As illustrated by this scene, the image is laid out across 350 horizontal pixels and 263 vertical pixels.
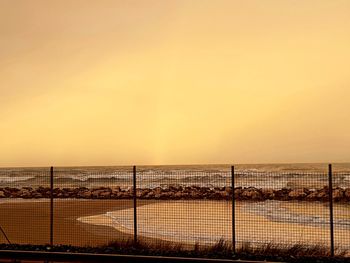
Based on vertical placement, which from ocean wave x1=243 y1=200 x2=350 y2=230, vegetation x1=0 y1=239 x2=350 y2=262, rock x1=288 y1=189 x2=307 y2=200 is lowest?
ocean wave x1=243 y1=200 x2=350 y2=230

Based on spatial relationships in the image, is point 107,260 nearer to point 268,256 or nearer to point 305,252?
point 268,256

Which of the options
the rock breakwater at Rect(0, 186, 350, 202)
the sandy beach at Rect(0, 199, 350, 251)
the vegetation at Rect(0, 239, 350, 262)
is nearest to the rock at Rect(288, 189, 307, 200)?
the rock breakwater at Rect(0, 186, 350, 202)

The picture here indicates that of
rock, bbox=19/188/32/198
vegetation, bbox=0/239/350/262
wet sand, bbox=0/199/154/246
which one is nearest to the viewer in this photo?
vegetation, bbox=0/239/350/262

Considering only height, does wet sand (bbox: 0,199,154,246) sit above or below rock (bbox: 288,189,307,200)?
below

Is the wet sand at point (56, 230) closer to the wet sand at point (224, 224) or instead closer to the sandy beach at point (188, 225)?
the sandy beach at point (188, 225)

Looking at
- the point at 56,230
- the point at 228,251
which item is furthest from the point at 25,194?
the point at 228,251

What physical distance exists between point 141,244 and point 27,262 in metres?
3.84

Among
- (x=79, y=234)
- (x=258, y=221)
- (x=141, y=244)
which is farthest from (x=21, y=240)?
(x=258, y=221)

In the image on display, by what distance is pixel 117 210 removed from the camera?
94.3 ft

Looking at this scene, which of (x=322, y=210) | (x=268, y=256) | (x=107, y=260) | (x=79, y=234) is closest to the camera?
(x=107, y=260)

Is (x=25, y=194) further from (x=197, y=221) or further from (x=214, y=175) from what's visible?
(x=197, y=221)

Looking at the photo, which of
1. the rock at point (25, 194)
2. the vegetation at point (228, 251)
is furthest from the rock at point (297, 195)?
the rock at point (25, 194)

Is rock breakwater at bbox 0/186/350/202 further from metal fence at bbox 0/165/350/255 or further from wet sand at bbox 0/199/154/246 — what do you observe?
wet sand at bbox 0/199/154/246

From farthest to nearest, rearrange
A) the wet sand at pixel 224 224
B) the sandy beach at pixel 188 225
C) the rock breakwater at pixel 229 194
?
the rock breakwater at pixel 229 194, the wet sand at pixel 224 224, the sandy beach at pixel 188 225
